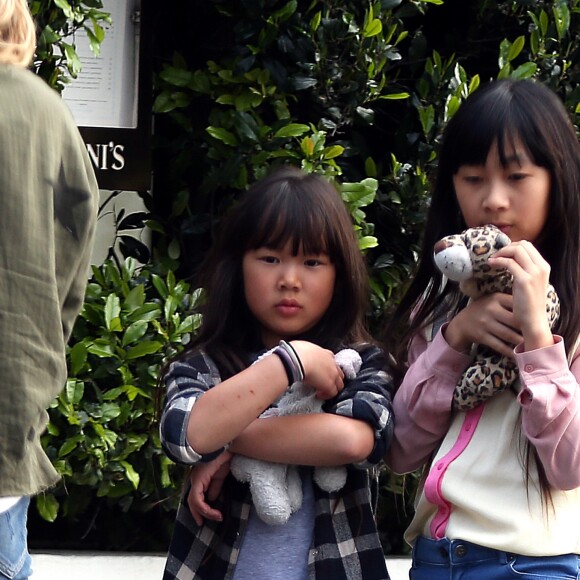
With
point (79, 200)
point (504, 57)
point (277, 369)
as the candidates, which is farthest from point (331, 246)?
point (504, 57)

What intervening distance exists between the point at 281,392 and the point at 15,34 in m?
0.84

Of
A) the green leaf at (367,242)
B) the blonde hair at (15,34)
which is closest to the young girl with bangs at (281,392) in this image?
the blonde hair at (15,34)

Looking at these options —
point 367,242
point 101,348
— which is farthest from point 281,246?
point 101,348

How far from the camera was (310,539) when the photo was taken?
238 centimetres

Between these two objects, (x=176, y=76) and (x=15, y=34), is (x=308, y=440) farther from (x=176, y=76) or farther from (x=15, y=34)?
(x=176, y=76)

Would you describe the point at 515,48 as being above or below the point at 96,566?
above

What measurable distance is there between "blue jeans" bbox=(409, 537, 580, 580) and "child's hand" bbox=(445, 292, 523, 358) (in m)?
0.37

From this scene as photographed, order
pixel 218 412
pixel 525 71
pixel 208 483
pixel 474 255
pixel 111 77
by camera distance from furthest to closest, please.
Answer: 1. pixel 111 77
2. pixel 525 71
3. pixel 208 483
4. pixel 218 412
5. pixel 474 255

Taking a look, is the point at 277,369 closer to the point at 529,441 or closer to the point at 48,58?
the point at 529,441

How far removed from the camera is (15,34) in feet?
6.73

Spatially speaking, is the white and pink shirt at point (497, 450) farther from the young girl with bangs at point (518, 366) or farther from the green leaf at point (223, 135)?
the green leaf at point (223, 135)

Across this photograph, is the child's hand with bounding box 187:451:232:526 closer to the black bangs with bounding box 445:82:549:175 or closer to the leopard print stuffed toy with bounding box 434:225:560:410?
the leopard print stuffed toy with bounding box 434:225:560:410

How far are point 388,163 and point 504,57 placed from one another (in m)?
0.57

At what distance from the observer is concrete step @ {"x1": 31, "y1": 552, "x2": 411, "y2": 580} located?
406 centimetres
